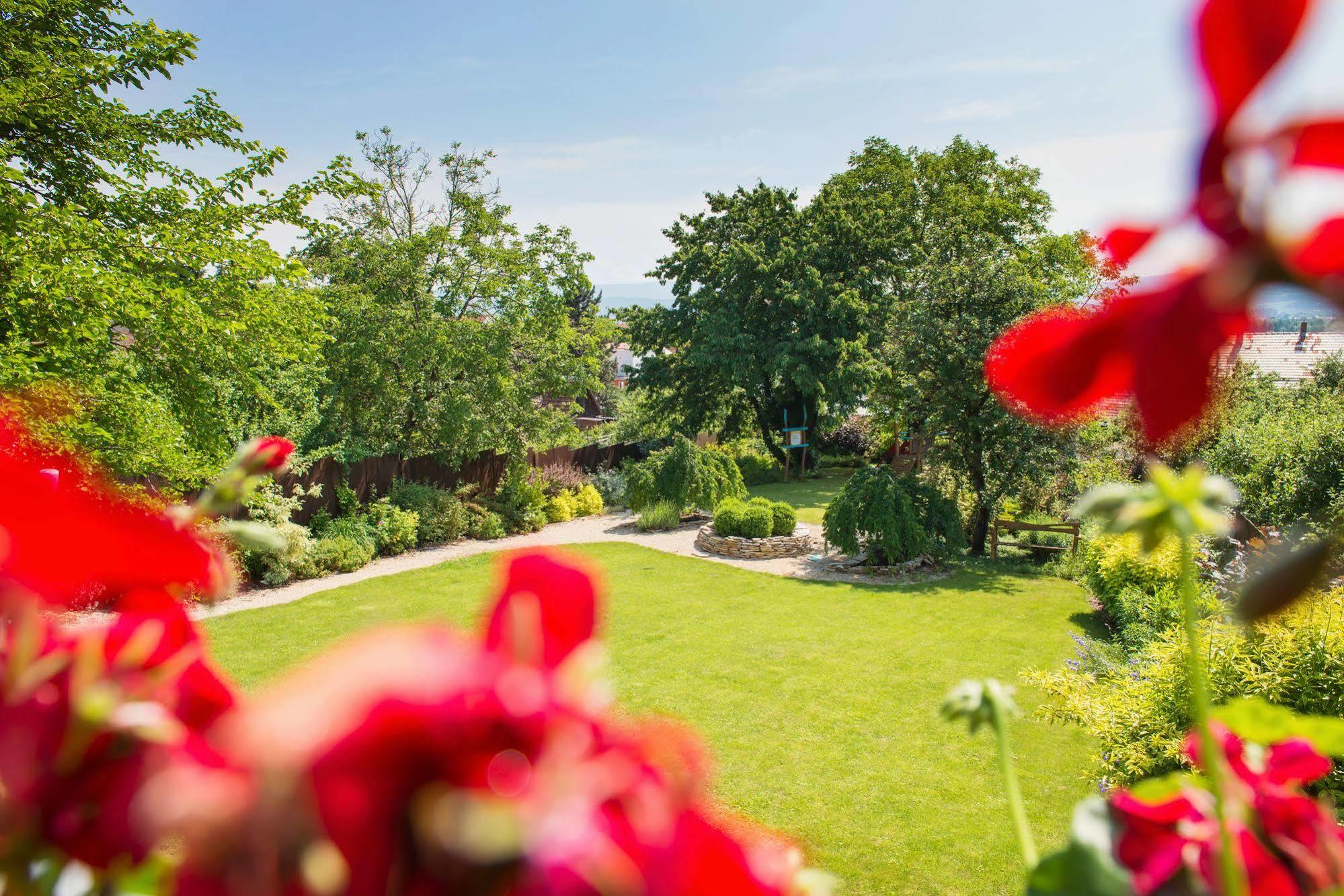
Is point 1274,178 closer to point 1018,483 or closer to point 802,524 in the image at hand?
point 1018,483

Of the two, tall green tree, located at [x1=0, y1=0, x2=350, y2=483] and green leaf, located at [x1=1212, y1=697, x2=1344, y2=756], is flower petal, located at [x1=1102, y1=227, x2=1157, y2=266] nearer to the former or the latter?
green leaf, located at [x1=1212, y1=697, x2=1344, y2=756]

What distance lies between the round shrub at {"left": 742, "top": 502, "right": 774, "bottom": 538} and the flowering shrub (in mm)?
12898

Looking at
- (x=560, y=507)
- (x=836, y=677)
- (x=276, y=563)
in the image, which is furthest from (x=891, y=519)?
(x=276, y=563)

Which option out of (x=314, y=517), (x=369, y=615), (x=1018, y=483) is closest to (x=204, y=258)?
(x=369, y=615)

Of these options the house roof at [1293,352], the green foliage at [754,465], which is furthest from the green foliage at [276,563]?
the house roof at [1293,352]

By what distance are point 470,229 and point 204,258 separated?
962cm

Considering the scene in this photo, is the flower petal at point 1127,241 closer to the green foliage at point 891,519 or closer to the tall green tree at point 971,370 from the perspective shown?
the tall green tree at point 971,370

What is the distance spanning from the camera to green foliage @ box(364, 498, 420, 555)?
1265 centimetres

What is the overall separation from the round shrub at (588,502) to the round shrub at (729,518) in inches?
156

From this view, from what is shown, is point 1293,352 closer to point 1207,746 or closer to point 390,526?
point 390,526

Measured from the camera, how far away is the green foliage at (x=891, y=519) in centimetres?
1154

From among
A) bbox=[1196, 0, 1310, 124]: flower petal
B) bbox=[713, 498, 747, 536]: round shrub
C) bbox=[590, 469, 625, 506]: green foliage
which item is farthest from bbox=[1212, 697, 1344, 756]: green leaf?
bbox=[590, 469, 625, 506]: green foliage

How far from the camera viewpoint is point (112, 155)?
6766 millimetres

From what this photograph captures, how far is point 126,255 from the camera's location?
605 cm
